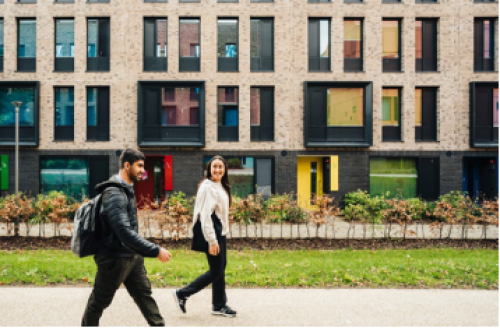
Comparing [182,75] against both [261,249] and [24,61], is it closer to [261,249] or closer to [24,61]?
[24,61]

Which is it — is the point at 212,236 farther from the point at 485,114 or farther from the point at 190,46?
the point at 485,114

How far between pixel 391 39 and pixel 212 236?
18.3 metres

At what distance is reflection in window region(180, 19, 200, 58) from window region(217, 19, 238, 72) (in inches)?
44.9

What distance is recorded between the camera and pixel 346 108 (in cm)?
1880

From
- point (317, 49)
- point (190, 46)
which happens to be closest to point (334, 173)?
point (317, 49)

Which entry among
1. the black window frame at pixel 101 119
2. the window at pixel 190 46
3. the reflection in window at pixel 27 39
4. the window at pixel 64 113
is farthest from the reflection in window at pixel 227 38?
the reflection in window at pixel 27 39

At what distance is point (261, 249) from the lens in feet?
29.1

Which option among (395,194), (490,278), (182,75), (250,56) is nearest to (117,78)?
(182,75)

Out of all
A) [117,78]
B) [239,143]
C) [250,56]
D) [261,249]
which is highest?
[250,56]

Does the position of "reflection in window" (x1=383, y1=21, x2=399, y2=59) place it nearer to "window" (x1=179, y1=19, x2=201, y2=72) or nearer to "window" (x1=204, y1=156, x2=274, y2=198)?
"window" (x1=204, y1=156, x2=274, y2=198)

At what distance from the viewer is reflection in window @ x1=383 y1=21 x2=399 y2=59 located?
18.9m

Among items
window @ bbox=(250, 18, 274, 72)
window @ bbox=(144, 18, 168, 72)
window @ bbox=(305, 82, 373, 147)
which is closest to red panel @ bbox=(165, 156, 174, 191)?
window @ bbox=(144, 18, 168, 72)

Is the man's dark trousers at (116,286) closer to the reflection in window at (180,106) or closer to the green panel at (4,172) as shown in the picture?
the reflection in window at (180,106)

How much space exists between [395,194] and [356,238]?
31.9ft
